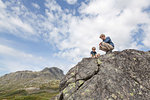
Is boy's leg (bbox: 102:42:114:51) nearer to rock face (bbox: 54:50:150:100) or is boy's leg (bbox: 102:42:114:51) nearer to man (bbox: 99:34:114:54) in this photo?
man (bbox: 99:34:114:54)

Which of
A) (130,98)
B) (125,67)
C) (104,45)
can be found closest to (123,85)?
(130,98)

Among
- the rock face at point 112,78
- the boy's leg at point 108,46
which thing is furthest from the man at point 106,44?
the rock face at point 112,78

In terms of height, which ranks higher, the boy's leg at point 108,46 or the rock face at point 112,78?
the boy's leg at point 108,46

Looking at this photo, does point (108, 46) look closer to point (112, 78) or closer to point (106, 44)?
point (106, 44)

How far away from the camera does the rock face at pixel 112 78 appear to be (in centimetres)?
998

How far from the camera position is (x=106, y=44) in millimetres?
14727

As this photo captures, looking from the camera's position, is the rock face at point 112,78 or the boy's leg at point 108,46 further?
the boy's leg at point 108,46

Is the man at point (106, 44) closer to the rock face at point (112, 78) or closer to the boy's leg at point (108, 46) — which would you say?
the boy's leg at point (108, 46)

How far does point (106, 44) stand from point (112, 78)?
513cm

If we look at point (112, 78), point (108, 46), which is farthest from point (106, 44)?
point (112, 78)

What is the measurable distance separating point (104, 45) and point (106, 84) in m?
5.78

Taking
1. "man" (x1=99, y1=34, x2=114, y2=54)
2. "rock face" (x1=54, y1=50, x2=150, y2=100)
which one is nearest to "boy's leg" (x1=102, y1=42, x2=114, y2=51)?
"man" (x1=99, y1=34, x2=114, y2=54)

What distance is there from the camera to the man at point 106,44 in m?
14.7

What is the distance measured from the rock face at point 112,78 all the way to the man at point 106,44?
1.52 metres
